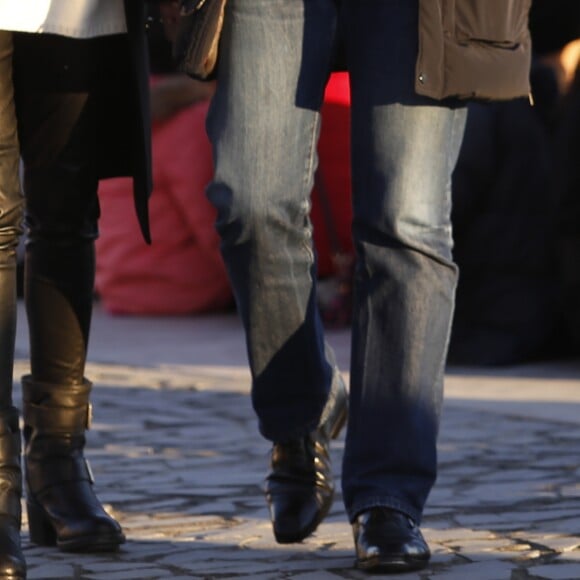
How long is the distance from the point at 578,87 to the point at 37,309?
3.36m

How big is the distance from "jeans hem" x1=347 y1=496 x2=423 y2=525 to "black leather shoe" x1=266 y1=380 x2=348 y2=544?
0.59ft

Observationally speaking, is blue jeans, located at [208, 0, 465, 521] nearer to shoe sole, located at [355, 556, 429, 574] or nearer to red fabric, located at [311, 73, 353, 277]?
shoe sole, located at [355, 556, 429, 574]

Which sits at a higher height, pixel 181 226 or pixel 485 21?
pixel 485 21

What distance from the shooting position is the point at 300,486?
11.0ft

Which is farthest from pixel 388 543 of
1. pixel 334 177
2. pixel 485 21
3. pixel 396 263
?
pixel 334 177

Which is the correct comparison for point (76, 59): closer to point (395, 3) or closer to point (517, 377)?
point (395, 3)

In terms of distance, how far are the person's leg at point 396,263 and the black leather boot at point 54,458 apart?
546 mm

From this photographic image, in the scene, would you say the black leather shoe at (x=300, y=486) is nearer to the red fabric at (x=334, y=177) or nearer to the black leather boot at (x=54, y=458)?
the black leather boot at (x=54, y=458)

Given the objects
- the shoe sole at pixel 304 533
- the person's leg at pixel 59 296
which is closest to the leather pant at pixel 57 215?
the person's leg at pixel 59 296

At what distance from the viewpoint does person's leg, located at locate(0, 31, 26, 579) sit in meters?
3.10

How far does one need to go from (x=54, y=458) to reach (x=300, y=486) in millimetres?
467

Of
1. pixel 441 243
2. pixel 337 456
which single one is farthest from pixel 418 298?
pixel 337 456

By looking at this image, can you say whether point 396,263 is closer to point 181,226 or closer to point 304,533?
point 304,533

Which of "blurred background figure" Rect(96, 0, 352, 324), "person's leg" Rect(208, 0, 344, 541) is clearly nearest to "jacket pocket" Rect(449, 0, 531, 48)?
"person's leg" Rect(208, 0, 344, 541)
